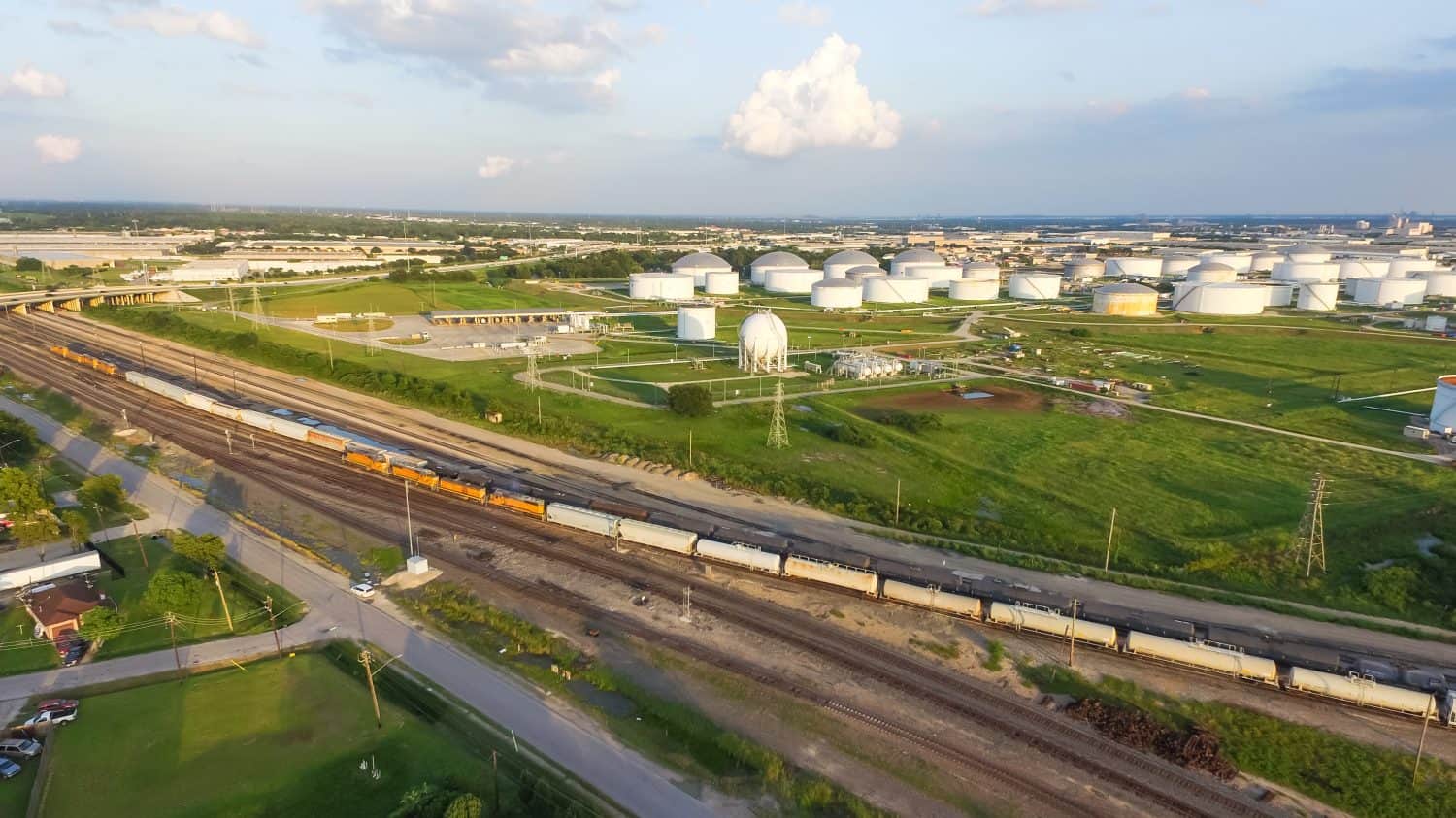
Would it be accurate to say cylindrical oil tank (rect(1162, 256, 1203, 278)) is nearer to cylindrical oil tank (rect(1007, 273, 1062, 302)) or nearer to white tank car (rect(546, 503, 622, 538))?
cylindrical oil tank (rect(1007, 273, 1062, 302))

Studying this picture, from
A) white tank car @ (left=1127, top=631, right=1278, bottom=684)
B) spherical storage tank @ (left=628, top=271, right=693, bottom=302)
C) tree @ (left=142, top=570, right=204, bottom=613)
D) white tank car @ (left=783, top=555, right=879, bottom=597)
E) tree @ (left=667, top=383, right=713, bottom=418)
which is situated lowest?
white tank car @ (left=1127, top=631, right=1278, bottom=684)

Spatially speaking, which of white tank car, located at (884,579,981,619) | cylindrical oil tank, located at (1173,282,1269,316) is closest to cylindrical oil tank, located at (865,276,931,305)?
cylindrical oil tank, located at (1173,282,1269,316)

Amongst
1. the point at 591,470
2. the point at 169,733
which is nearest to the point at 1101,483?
the point at 591,470

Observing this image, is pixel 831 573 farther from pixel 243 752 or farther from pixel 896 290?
pixel 896 290

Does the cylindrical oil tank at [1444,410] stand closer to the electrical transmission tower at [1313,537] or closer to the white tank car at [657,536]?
the electrical transmission tower at [1313,537]

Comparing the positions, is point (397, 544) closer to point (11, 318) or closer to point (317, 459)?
point (317, 459)

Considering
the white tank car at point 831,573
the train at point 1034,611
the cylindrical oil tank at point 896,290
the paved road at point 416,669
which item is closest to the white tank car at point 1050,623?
the train at point 1034,611

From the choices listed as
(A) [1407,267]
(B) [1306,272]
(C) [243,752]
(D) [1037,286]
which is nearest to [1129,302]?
(D) [1037,286]
